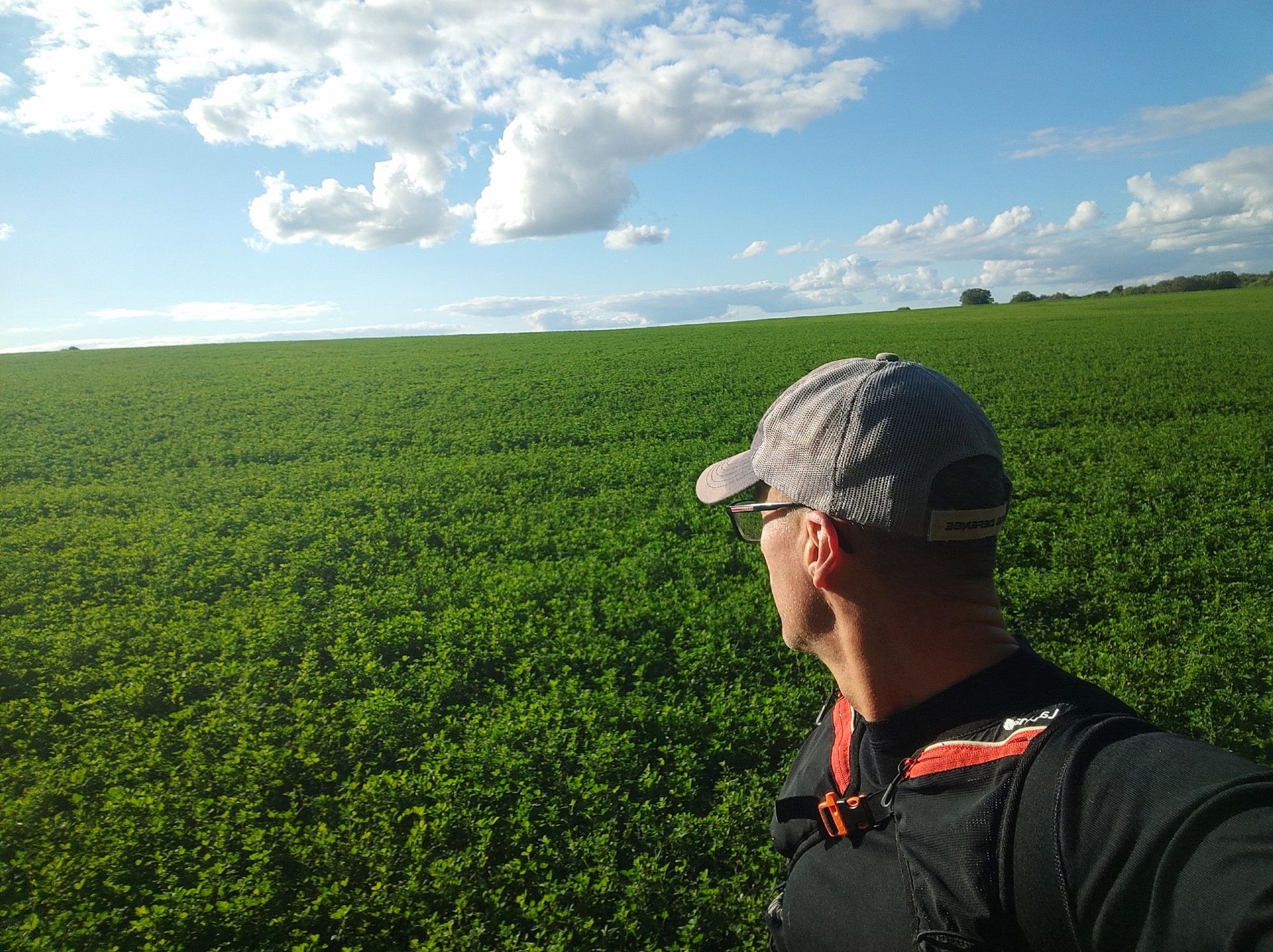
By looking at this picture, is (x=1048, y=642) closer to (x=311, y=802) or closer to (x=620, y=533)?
(x=620, y=533)

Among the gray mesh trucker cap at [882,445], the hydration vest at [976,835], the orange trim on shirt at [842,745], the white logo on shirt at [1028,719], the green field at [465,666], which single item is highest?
the gray mesh trucker cap at [882,445]

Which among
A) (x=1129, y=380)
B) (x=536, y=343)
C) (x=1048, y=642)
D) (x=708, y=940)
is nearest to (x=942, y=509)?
(x=708, y=940)

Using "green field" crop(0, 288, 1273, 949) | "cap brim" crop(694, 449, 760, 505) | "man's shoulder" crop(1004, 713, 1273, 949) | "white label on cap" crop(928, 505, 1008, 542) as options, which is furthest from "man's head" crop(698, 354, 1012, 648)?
"green field" crop(0, 288, 1273, 949)

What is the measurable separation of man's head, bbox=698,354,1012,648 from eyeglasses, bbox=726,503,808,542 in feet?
0.07

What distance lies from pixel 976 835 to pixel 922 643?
0.44 meters

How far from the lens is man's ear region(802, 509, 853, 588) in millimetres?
1771

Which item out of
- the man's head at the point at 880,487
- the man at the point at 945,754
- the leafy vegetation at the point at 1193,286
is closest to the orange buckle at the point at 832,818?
the man at the point at 945,754

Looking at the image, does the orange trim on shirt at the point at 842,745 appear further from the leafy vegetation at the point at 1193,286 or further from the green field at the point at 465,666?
the leafy vegetation at the point at 1193,286

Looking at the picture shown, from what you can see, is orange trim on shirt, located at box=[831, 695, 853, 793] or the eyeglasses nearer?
the eyeglasses

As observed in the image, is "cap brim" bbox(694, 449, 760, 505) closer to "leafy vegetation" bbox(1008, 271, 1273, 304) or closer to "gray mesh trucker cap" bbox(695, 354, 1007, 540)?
"gray mesh trucker cap" bbox(695, 354, 1007, 540)

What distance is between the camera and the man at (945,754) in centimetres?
114

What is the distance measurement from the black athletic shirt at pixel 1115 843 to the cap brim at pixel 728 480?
722 mm

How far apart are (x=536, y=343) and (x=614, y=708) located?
38.1 m

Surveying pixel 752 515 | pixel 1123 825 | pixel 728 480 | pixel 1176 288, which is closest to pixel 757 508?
pixel 752 515
